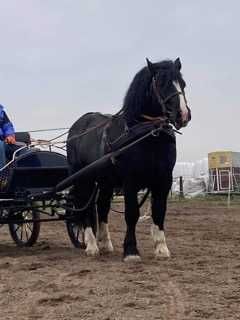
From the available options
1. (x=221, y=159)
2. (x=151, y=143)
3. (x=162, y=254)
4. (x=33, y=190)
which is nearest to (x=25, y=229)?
Answer: (x=33, y=190)

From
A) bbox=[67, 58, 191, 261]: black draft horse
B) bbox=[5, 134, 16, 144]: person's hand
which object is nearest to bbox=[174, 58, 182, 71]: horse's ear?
bbox=[67, 58, 191, 261]: black draft horse

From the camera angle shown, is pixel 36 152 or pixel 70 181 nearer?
pixel 70 181

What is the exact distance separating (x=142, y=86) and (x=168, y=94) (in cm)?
47

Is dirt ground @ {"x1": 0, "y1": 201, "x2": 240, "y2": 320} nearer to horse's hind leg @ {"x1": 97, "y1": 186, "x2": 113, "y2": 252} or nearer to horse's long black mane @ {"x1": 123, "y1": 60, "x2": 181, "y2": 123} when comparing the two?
horse's hind leg @ {"x1": 97, "y1": 186, "x2": 113, "y2": 252}

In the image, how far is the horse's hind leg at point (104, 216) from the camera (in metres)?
8.55

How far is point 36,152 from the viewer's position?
9102 mm

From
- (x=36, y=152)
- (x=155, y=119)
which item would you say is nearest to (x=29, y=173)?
(x=36, y=152)

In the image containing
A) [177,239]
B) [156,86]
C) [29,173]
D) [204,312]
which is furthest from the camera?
[177,239]

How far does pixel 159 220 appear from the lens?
24.8ft

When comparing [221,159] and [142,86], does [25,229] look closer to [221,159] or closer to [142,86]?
[142,86]

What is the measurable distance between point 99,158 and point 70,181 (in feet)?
1.76

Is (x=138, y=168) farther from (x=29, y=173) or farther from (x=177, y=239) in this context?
(x=177, y=239)

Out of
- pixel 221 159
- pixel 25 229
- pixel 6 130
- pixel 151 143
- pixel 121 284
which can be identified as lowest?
pixel 121 284

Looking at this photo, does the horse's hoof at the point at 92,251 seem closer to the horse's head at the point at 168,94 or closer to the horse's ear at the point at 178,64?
the horse's head at the point at 168,94
